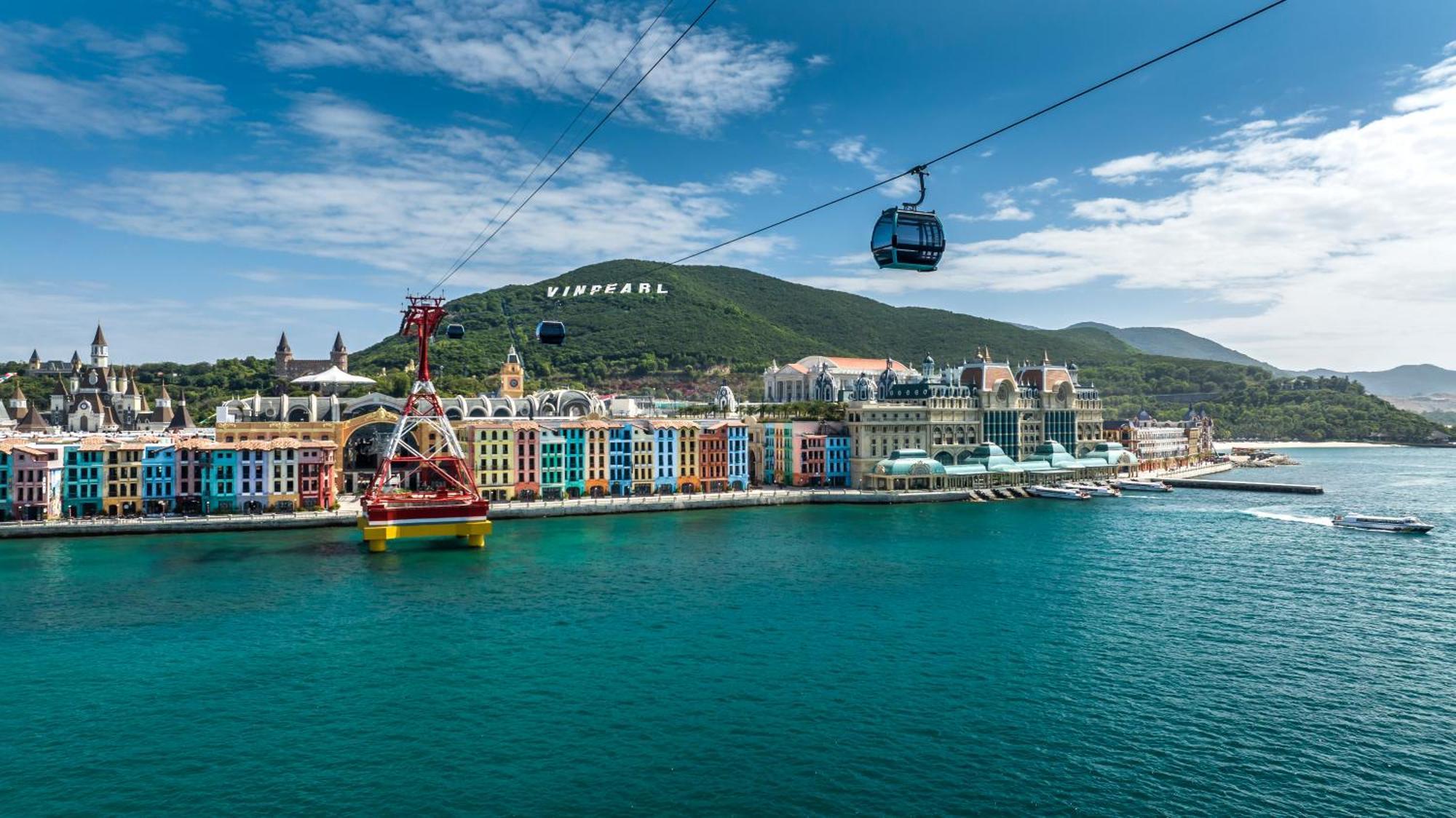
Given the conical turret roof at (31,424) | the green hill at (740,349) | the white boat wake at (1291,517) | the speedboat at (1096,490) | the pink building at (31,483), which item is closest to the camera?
the pink building at (31,483)

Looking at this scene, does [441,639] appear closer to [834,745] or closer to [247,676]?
[247,676]

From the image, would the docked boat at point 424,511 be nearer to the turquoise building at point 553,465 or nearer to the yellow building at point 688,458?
the turquoise building at point 553,465

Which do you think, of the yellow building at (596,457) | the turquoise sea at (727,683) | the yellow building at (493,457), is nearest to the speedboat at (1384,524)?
the turquoise sea at (727,683)

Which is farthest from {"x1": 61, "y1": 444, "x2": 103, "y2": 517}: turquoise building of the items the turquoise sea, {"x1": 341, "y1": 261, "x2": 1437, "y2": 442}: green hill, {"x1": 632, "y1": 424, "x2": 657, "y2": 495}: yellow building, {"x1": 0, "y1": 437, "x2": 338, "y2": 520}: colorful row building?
{"x1": 341, "y1": 261, "x2": 1437, "y2": 442}: green hill

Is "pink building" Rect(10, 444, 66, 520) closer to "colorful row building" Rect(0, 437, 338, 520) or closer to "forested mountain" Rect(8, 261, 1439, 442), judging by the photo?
"colorful row building" Rect(0, 437, 338, 520)

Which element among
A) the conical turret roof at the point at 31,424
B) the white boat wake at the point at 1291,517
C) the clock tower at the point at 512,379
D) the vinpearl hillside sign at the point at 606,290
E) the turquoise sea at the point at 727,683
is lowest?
the turquoise sea at the point at 727,683

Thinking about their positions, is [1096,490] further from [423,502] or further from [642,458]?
[423,502]

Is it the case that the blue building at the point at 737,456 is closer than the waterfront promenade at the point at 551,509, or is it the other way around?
the waterfront promenade at the point at 551,509
